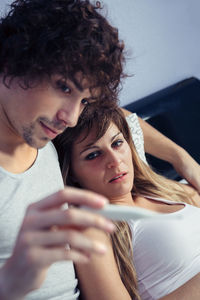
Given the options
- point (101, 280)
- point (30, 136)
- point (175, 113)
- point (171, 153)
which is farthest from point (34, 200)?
point (175, 113)

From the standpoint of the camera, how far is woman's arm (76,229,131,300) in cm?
105

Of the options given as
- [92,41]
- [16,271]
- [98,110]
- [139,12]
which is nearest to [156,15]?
[139,12]

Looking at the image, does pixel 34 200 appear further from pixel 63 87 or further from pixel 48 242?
pixel 48 242

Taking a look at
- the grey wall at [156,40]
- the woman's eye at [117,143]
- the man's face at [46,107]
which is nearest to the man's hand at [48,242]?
the man's face at [46,107]

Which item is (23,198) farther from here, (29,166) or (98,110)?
(98,110)

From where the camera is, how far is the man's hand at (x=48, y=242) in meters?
0.54

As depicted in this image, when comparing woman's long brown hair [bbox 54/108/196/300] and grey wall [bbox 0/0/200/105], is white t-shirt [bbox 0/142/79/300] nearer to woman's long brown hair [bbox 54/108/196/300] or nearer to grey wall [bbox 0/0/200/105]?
woman's long brown hair [bbox 54/108/196/300]

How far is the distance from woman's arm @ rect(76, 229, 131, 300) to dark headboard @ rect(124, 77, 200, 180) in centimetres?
93

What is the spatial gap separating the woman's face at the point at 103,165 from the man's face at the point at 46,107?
0.90 ft

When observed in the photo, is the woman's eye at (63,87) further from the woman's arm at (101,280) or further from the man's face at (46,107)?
the woman's arm at (101,280)

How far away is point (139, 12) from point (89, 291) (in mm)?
1489

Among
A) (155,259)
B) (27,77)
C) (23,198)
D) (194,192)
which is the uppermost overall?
(27,77)

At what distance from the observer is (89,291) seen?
1.09m

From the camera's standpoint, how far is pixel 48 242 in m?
0.54
